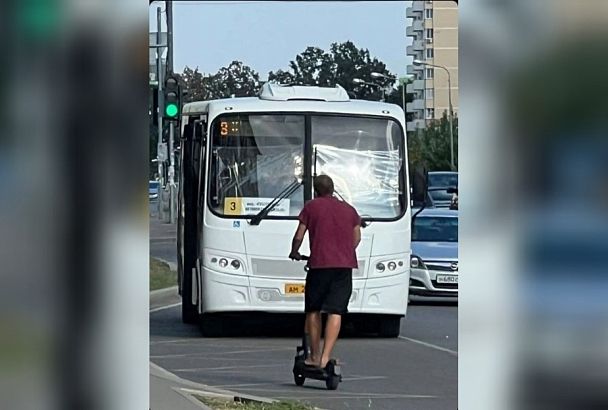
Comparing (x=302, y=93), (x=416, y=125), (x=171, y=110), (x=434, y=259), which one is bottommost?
(x=434, y=259)

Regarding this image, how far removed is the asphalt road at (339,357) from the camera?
11.1 metres

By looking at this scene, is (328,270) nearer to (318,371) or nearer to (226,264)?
(318,371)

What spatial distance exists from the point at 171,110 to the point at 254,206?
9.79ft

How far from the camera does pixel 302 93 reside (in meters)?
15.7

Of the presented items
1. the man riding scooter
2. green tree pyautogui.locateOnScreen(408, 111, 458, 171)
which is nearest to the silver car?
green tree pyautogui.locateOnScreen(408, 111, 458, 171)

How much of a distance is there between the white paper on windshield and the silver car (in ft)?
16.0

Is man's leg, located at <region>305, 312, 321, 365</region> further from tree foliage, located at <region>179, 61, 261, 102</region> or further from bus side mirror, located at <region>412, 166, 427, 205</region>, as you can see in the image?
bus side mirror, located at <region>412, 166, 427, 205</region>

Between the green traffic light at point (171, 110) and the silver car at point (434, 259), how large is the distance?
4.42m

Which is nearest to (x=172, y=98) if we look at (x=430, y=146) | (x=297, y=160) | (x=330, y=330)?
(x=297, y=160)

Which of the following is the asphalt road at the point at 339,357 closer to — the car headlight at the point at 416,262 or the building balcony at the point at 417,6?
the car headlight at the point at 416,262
